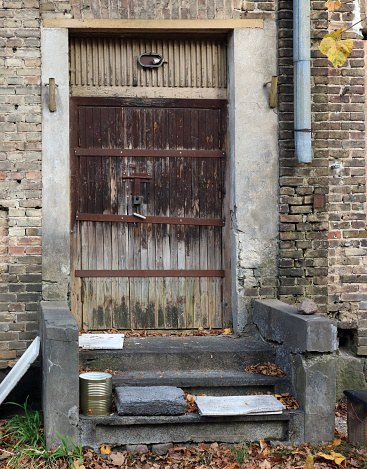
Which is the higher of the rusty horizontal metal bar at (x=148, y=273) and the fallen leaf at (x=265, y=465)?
the rusty horizontal metal bar at (x=148, y=273)

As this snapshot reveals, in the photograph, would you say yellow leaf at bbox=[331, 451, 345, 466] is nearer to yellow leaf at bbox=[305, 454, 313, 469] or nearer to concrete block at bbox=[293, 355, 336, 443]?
yellow leaf at bbox=[305, 454, 313, 469]

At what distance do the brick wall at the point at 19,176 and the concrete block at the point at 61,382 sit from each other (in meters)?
1.45

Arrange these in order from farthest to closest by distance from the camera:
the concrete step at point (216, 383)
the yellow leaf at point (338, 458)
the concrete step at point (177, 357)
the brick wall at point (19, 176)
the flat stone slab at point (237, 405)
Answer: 1. the brick wall at point (19, 176)
2. the concrete step at point (177, 357)
3. the concrete step at point (216, 383)
4. the flat stone slab at point (237, 405)
5. the yellow leaf at point (338, 458)

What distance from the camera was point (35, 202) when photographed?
225 inches

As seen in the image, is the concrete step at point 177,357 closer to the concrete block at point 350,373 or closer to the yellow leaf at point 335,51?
the concrete block at point 350,373

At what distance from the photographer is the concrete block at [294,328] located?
453 centimetres

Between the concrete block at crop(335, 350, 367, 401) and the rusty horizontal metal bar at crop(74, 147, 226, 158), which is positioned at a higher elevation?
the rusty horizontal metal bar at crop(74, 147, 226, 158)

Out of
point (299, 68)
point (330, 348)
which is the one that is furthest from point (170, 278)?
point (299, 68)

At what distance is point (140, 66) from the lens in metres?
6.07

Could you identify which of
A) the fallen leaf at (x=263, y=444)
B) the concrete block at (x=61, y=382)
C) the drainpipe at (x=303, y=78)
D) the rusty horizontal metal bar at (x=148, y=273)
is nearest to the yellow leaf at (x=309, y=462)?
the fallen leaf at (x=263, y=444)

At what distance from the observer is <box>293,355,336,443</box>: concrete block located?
15.0 feet

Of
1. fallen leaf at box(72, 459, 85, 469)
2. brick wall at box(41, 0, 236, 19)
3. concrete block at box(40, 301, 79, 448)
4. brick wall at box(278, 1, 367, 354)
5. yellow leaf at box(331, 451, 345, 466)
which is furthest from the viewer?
brick wall at box(278, 1, 367, 354)

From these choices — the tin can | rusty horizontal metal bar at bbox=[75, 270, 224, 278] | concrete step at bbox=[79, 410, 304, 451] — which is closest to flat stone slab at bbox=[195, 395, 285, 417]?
concrete step at bbox=[79, 410, 304, 451]

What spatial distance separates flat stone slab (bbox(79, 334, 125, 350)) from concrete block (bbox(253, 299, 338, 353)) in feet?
4.44
